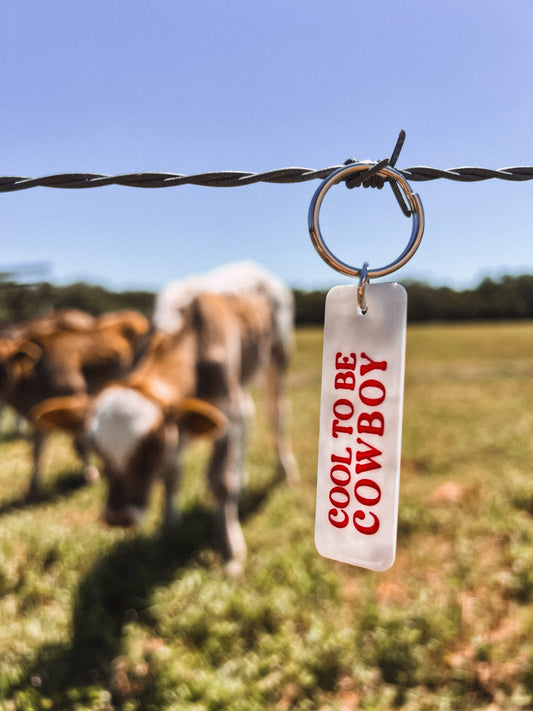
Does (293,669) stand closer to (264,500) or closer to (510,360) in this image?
(264,500)

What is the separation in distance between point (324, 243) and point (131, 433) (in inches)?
99.2

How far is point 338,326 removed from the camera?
93 cm

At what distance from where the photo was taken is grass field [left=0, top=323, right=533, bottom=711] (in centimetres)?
268

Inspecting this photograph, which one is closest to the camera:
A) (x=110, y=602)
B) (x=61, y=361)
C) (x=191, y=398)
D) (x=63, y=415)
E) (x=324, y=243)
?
(x=324, y=243)

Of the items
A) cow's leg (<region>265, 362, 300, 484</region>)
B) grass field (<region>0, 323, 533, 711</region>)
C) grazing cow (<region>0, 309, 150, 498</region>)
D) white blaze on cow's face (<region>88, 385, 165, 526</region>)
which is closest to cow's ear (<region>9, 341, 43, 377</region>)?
grazing cow (<region>0, 309, 150, 498</region>)

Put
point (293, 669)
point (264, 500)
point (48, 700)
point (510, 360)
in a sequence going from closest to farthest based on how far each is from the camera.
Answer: point (48, 700) < point (293, 669) < point (264, 500) < point (510, 360)

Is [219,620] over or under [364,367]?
under

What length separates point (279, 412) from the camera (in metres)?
6.36

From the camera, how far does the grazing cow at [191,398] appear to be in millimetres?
3137

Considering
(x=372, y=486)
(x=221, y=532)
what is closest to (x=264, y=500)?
(x=221, y=532)

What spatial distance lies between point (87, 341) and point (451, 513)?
458 centimetres

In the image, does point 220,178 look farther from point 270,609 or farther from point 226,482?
point 226,482

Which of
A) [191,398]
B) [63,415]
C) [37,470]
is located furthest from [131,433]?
[37,470]

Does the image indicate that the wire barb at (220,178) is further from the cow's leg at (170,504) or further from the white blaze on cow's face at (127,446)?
the cow's leg at (170,504)
